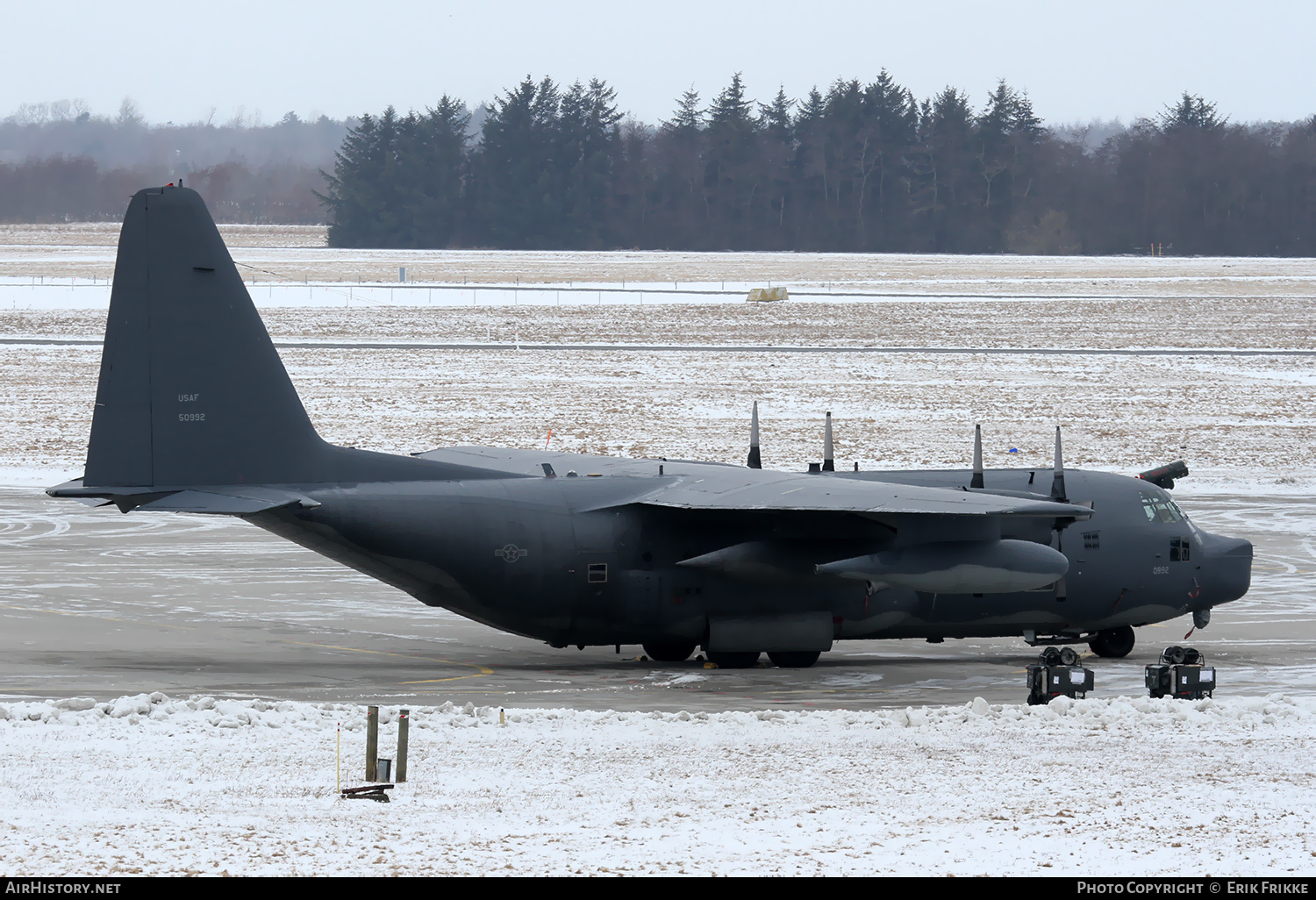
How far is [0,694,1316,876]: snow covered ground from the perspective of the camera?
12203 millimetres

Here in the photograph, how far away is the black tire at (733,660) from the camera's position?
22.7 m

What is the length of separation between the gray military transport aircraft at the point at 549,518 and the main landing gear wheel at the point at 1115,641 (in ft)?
3.78

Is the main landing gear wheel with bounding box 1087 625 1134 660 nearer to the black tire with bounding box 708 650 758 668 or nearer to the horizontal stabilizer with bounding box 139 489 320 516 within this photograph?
the black tire with bounding box 708 650 758 668

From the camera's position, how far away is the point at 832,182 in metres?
174

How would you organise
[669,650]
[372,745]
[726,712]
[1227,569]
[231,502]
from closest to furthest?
1. [372,745]
2. [726,712]
3. [231,502]
4. [669,650]
5. [1227,569]

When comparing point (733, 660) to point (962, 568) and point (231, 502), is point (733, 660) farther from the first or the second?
point (231, 502)

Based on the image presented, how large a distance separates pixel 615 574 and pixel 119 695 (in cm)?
691

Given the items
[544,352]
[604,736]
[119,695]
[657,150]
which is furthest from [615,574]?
[657,150]

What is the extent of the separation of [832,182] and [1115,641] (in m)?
153

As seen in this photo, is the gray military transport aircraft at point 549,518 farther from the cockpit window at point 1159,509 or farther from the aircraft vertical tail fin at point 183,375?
the cockpit window at point 1159,509

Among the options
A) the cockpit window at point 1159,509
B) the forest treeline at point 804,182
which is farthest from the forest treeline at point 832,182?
the cockpit window at point 1159,509

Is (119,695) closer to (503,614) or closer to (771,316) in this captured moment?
(503,614)

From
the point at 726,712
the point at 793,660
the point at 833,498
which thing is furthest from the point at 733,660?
the point at 726,712

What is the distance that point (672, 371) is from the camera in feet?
197
